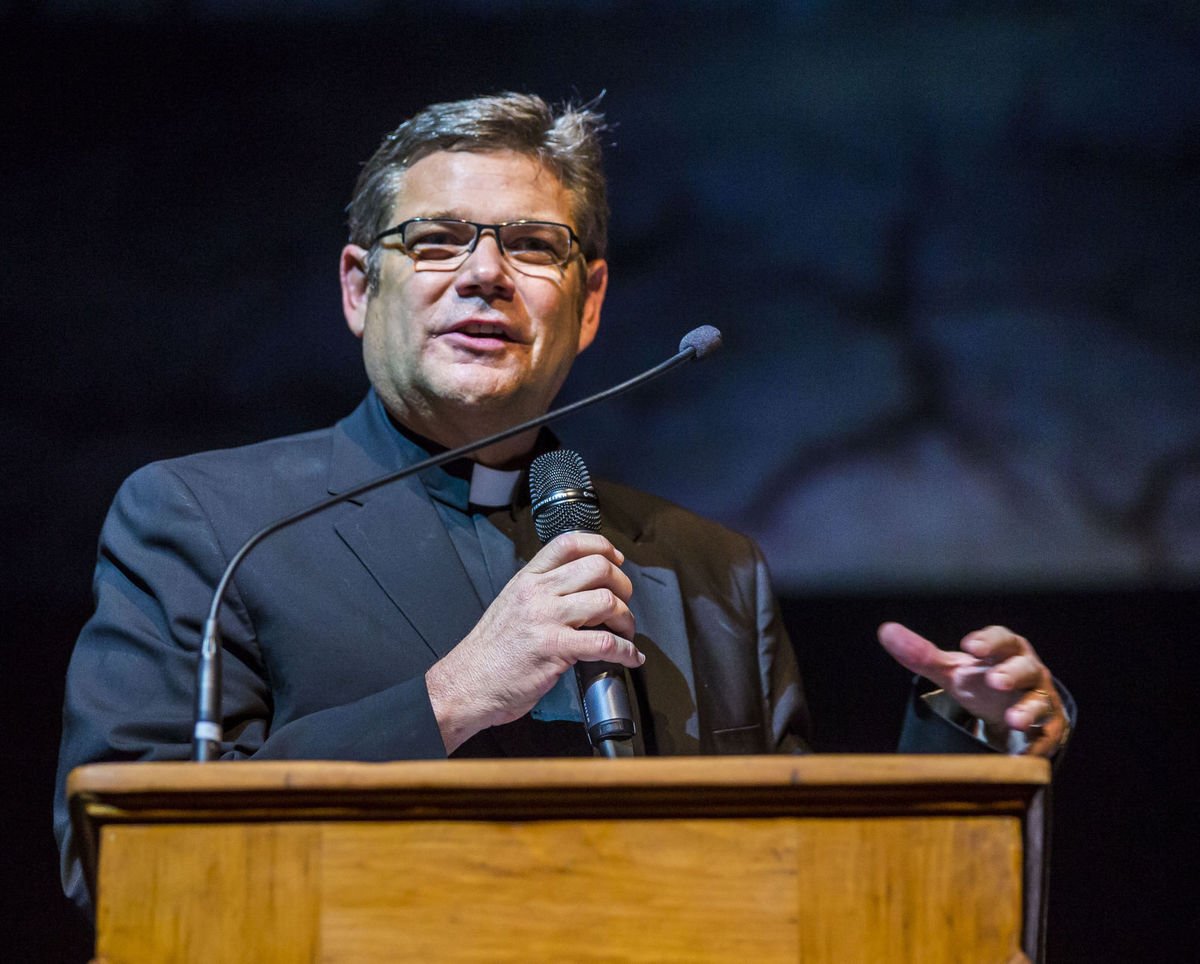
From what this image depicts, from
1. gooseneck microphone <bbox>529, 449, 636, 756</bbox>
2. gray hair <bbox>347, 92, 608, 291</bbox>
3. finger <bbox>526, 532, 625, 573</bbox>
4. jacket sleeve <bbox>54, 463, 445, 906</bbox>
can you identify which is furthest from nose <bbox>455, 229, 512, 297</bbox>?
finger <bbox>526, 532, 625, 573</bbox>

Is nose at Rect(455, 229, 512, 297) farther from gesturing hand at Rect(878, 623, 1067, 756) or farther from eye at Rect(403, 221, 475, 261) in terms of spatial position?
gesturing hand at Rect(878, 623, 1067, 756)

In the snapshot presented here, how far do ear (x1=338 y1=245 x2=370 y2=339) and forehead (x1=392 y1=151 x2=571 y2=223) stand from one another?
13cm

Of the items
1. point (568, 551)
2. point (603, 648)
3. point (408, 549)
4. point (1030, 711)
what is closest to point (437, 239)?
point (408, 549)

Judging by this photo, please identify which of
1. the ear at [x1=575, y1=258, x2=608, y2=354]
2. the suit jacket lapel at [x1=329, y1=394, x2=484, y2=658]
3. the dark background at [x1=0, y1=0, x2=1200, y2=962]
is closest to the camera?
the suit jacket lapel at [x1=329, y1=394, x2=484, y2=658]

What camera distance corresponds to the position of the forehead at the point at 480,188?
2100 millimetres

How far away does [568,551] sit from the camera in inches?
56.7

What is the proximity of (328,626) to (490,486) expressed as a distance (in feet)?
1.54

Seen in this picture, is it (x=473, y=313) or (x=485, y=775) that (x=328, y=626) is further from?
(x=485, y=775)

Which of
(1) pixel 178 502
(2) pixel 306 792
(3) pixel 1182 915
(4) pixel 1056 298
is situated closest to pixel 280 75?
(1) pixel 178 502

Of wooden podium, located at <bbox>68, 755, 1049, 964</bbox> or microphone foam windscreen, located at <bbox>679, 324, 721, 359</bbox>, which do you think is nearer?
wooden podium, located at <bbox>68, 755, 1049, 964</bbox>

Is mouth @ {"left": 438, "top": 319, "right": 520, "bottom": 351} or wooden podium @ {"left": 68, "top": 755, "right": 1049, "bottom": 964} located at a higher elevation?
mouth @ {"left": 438, "top": 319, "right": 520, "bottom": 351}

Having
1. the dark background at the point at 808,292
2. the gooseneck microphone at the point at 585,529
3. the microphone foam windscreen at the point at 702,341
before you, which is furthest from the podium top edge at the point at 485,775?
the dark background at the point at 808,292

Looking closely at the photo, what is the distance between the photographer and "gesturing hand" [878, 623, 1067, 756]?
4.85ft

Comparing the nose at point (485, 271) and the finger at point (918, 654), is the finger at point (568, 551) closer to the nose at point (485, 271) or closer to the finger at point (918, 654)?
the finger at point (918, 654)
